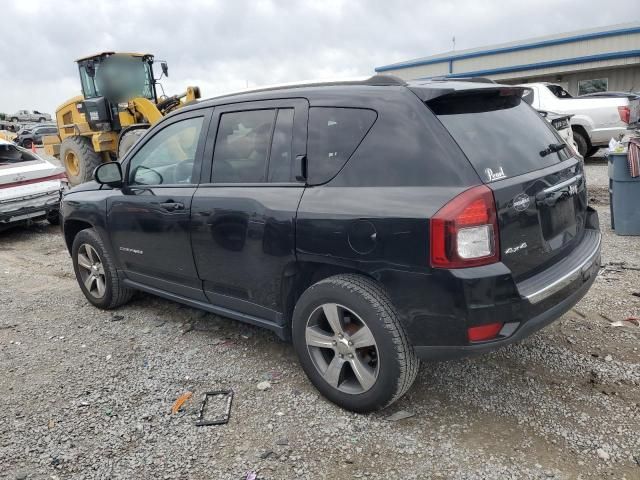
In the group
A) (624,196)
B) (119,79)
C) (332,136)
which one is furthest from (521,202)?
(119,79)

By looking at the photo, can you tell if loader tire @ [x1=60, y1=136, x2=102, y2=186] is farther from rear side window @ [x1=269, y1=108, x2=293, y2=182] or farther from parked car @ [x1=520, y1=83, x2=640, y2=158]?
rear side window @ [x1=269, y1=108, x2=293, y2=182]

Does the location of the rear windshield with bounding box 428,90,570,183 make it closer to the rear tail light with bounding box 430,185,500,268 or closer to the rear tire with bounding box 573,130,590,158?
the rear tail light with bounding box 430,185,500,268

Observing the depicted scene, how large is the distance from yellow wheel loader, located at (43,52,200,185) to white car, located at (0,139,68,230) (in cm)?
252

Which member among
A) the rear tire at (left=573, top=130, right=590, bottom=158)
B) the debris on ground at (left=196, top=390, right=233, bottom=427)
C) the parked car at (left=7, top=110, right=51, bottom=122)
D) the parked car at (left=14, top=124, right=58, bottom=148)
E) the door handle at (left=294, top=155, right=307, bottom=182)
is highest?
the parked car at (left=7, top=110, right=51, bottom=122)

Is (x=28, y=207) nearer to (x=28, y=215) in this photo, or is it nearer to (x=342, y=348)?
(x=28, y=215)

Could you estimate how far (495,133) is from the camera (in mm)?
2816

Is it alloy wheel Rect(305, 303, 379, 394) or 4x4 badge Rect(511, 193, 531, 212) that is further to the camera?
alloy wheel Rect(305, 303, 379, 394)

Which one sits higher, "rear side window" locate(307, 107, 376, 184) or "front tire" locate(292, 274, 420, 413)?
"rear side window" locate(307, 107, 376, 184)

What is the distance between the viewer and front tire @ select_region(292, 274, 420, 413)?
2.68 meters

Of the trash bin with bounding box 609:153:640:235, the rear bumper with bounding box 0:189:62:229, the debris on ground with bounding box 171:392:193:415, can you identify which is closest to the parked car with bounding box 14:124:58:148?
the rear bumper with bounding box 0:189:62:229

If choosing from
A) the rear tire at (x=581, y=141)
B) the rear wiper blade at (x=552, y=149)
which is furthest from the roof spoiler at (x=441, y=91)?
the rear tire at (x=581, y=141)

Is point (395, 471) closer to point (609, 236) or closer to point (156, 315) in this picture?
point (156, 315)

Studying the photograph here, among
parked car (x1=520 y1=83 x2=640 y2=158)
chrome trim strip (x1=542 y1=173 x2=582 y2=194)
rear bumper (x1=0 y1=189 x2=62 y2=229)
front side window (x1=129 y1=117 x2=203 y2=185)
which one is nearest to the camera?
chrome trim strip (x1=542 y1=173 x2=582 y2=194)

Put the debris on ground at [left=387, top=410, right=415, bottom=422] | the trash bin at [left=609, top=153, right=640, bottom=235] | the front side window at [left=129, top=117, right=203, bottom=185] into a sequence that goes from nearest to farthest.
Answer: the debris on ground at [left=387, top=410, right=415, bottom=422] → the front side window at [left=129, top=117, right=203, bottom=185] → the trash bin at [left=609, top=153, right=640, bottom=235]
